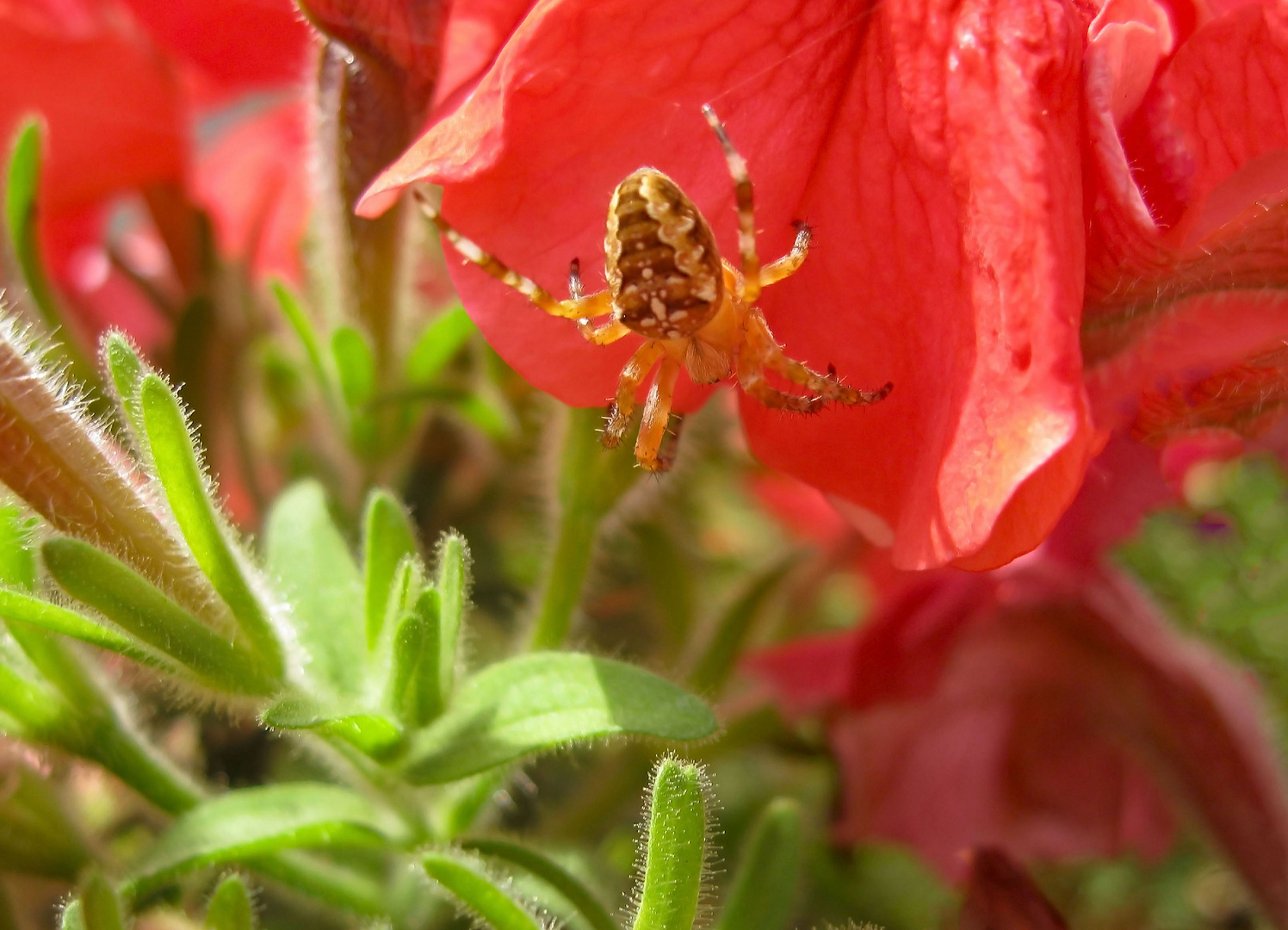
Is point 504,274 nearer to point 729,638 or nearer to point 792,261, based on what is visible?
point 792,261

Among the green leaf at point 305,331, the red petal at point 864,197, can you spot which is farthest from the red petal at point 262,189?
the red petal at point 864,197

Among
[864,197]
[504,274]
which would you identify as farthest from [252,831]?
[864,197]

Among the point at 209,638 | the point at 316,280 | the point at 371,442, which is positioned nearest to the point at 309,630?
the point at 209,638

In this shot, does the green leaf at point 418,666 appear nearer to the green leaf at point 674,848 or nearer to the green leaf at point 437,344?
the green leaf at point 674,848

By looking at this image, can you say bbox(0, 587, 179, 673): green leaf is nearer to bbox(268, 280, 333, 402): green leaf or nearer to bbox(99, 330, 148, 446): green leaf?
bbox(99, 330, 148, 446): green leaf

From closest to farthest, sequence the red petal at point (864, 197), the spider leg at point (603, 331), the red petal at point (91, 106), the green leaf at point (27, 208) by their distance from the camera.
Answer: the red petal at point (864, 197), the spider leg at point (603, 331), the green leaf at point (27, 208), the red petal at point (91, 106)

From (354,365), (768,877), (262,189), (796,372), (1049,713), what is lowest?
(1049,713)

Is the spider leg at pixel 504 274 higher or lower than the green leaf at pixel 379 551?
higher
